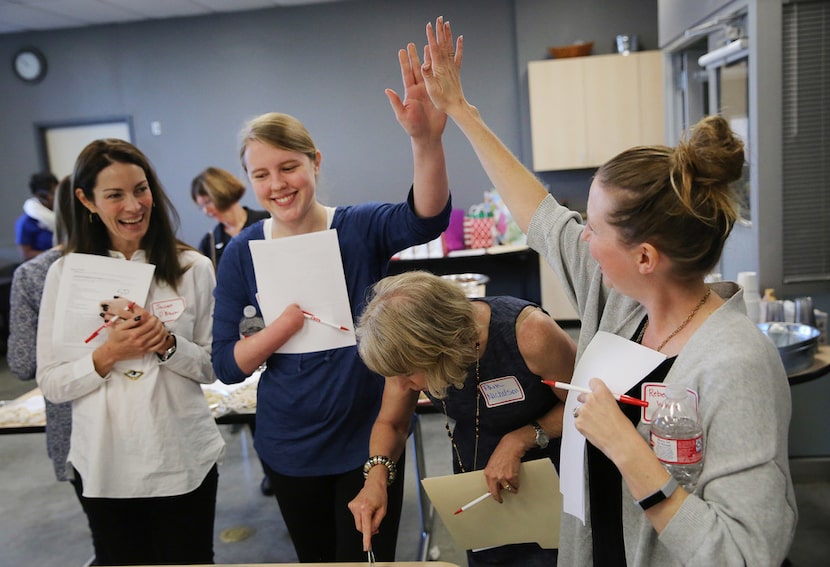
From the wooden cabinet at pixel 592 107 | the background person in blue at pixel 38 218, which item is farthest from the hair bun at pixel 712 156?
the background person in blue at pixel 38 218

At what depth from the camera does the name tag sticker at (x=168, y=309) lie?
5.85 feet

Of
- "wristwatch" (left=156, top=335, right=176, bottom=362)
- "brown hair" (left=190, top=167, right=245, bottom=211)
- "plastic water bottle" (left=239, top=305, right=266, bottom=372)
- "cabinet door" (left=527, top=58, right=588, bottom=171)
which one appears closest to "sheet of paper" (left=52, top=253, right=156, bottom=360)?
"wristwatch" (left=156, top=335, right=176, bottom=362)

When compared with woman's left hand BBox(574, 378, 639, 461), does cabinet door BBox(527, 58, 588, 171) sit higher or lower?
higher

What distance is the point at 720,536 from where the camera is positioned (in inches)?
34.9

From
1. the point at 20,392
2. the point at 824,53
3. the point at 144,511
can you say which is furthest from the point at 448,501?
the point at 20,392

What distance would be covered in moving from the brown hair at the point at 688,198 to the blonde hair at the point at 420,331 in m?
0.41

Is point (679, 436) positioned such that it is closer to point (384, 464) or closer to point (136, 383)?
point (384, 464)

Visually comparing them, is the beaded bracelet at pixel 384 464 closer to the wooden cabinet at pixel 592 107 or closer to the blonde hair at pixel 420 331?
the blonde hair at pixel 420 331

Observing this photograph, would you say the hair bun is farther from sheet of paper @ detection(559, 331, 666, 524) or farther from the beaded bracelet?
the beaded bracelet

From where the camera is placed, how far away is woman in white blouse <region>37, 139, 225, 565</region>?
1.72 m

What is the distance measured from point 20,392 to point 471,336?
18.0ft

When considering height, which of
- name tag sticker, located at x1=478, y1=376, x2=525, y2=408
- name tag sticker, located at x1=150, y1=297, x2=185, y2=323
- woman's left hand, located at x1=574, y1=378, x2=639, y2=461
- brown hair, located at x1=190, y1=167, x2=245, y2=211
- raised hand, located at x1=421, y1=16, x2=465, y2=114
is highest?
raised hand, located at x1=421, y1=16, x2=465, y2=114

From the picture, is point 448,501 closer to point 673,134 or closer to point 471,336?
point 471,336

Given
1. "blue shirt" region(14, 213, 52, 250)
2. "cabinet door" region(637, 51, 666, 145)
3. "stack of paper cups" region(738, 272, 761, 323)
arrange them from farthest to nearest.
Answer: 1. "blue shirt" region(14, 213, 52, 250)
2. "cabinet door" region(637, 51, 666, 145)
3. "stack of paper cups" region(738, 272, 761, 323)
